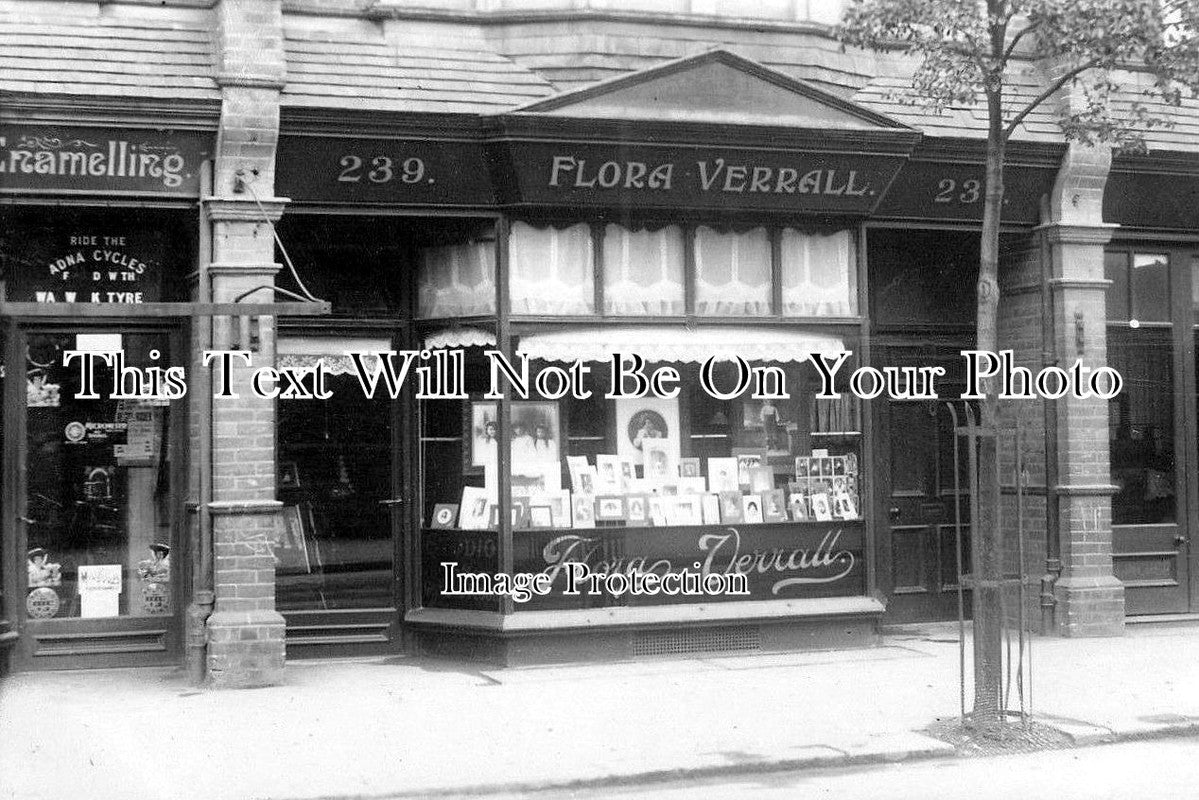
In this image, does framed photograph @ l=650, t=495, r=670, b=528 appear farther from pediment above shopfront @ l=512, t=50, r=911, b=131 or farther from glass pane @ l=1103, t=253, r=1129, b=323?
glass pane @ l=1103, t=253, r=1129, b=323

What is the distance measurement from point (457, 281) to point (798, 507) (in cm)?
328

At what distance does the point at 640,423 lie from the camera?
12086mm

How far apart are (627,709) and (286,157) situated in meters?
4.58

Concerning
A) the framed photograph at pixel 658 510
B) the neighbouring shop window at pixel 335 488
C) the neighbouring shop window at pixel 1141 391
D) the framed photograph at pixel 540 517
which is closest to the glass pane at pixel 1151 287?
the neighbouring shop window at pixel 1141 391

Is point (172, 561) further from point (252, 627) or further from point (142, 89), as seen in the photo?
point (142, 89)

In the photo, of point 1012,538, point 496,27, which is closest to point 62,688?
point 496,27

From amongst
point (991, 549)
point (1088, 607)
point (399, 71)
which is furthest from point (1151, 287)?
point (399, 71)

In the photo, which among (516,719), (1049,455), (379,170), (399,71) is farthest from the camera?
(1049,455)

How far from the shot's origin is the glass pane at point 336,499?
1205cm

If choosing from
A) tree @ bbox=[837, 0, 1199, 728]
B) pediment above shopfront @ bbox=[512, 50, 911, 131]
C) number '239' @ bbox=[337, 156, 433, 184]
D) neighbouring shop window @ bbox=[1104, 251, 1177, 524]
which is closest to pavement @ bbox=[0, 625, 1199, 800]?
tree @ bbox=[837, 0, 1199, 728]

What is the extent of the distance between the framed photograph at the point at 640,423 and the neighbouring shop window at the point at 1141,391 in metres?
4.11

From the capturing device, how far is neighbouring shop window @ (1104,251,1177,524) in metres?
13.4

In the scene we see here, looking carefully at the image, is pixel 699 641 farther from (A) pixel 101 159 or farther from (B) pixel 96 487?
(A) pixel 101 159

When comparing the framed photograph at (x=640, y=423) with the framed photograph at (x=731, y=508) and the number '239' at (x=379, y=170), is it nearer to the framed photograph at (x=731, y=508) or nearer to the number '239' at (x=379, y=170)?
the framed photograph at (x=731, y=508)
